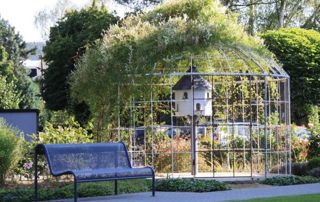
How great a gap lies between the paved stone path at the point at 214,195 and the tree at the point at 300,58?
548 inches

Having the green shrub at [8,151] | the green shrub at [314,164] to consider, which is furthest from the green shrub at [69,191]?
the green shrub at [314,164]

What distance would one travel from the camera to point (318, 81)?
101 feet

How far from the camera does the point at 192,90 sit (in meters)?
19.1

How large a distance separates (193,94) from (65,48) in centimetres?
1530

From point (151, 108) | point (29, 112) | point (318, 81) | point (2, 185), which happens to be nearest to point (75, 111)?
point (29, 112)

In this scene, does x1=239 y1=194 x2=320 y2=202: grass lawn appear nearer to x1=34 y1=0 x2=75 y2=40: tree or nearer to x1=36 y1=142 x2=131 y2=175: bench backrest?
x1=36 y1=142 x2=131 y2=175: bench backrest

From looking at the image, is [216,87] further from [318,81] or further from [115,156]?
[318,81]

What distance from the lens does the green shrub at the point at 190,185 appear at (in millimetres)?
16172

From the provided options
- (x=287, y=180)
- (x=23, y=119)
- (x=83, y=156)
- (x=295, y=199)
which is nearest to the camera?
(x=295, y=199)

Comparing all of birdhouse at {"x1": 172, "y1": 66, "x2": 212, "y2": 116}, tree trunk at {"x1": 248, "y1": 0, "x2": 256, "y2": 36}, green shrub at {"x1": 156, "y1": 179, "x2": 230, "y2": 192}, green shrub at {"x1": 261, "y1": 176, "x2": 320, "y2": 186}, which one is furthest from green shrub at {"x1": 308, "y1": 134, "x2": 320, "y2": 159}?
tree trunk at {"x1": 248, "y1": 0, "x2": 256, "y2": 36}

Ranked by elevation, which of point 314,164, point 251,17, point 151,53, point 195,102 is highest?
point 251,17

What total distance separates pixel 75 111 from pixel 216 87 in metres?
10.2

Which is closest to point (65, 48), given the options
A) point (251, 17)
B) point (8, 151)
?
point (251, 17)

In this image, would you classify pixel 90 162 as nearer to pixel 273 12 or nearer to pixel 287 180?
pixel 287 180
